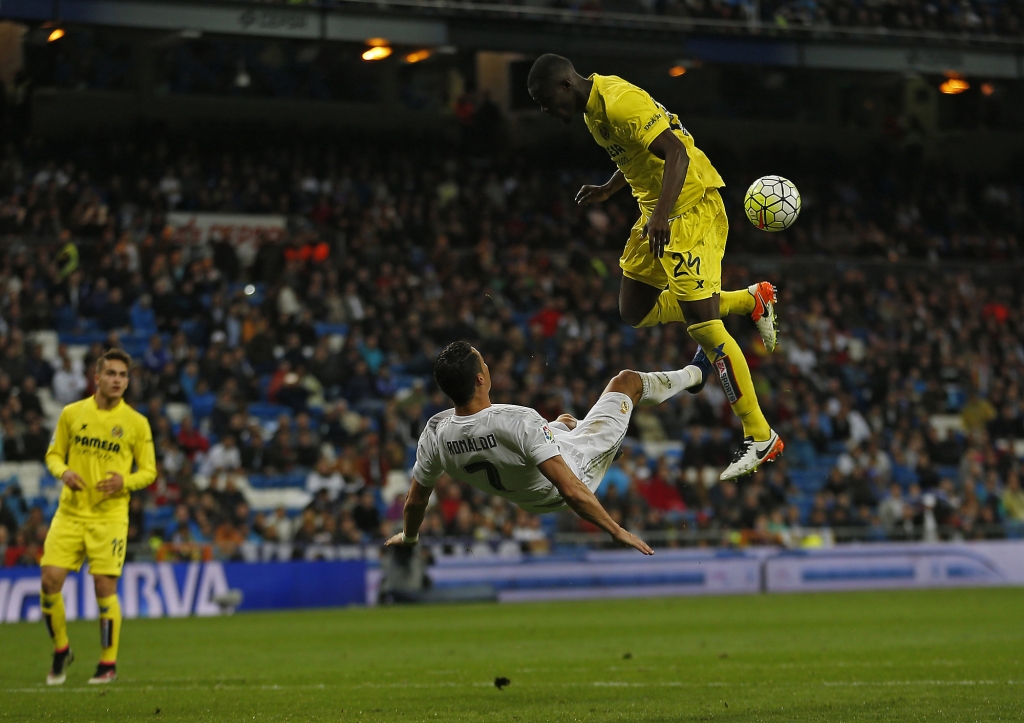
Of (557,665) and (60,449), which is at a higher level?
(60,449)

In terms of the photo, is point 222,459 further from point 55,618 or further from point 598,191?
point 598,191

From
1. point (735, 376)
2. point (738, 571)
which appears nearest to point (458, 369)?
point (735, 376)

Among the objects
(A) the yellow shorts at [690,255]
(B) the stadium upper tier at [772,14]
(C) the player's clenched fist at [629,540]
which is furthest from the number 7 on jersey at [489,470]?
(B) the stadium upper tier at [772,14]

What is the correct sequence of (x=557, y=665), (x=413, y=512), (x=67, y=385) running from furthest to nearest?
(x=67, y=385) → (x=557, y=665) → (x=413, y=512)

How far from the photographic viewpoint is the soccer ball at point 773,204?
31.8 feet

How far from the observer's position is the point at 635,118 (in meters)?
9.17

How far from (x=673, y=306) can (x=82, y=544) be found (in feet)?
17.2

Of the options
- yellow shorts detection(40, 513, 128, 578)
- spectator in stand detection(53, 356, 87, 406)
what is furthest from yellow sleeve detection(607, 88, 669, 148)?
spectator in stand detection(53, 356, 87, 406)

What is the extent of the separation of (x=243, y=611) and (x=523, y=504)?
40.8 ft

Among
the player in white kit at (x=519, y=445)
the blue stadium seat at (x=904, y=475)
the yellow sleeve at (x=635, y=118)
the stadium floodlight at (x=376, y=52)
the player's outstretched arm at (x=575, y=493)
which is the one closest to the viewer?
the player's outstretched arm at (x=575, y=493)

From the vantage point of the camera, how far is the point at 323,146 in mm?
30016

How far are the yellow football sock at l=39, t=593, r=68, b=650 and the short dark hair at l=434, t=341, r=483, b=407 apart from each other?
4924 mm

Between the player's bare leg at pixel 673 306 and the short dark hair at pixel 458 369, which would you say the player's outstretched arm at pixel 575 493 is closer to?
the short dark hair at pixel 458 369

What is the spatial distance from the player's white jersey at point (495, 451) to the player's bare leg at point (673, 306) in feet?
5.19
